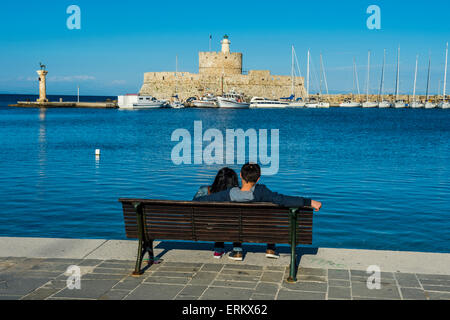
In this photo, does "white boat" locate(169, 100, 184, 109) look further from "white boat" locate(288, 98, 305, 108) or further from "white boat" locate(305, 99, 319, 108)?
"white boat" locate(305, 99, 319, 108)

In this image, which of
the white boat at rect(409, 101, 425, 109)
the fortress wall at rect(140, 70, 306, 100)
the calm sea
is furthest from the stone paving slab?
the white boat at rect(409, 101, 425, 109)

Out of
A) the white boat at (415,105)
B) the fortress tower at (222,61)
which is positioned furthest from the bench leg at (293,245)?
the white boat at (415,105)

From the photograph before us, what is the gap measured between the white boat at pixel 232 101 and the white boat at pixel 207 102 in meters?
1.81

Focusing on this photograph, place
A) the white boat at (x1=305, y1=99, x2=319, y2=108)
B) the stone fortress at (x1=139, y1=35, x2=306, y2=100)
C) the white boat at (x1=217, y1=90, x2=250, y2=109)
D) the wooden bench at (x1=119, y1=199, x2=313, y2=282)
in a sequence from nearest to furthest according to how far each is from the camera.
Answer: the wooden bench at (x1=119, y1=199, x2=313, y2=282), the white boat at (x1=217, y1=90, x2=250, y2=109), the stone fortress at (x1=139, y1=35, x2=306, y2=100), the white boat at (x1=305, y1=99, x2=319, y2=108)

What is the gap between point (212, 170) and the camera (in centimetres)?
1627

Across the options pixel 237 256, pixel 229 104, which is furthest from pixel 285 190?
pixel 229 104

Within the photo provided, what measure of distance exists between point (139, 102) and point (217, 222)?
83.3m

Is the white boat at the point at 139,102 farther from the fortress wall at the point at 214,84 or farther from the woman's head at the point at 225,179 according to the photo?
the woman's head at the point at 225,179

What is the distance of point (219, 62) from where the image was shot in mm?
92562

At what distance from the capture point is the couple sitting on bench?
15.7 feet

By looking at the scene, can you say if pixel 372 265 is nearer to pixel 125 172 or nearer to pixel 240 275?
pixel 240 275

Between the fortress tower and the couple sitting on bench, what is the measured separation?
8849 cm

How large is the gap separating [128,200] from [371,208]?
6.59 metres

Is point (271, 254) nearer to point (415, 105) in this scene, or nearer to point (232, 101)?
point (232, 101)
